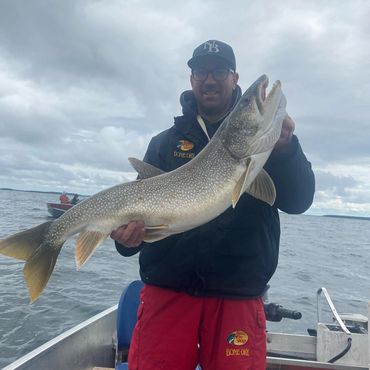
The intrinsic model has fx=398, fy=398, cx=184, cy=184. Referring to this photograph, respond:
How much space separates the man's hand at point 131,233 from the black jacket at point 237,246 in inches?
6.8

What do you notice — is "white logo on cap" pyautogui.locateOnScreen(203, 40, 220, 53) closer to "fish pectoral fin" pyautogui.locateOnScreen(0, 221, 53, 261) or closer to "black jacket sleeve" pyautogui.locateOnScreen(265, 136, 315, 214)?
"black jacket sleeve" pyautogui.locateOnScreen(265, 136, 315, 214)

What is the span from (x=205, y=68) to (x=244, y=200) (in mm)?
1206

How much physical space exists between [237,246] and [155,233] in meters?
0.63

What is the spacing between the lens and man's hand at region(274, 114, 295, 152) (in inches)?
116

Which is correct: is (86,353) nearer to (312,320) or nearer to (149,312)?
(149,312)

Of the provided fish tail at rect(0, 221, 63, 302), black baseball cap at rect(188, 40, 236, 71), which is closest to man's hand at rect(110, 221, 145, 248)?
fish tail at rect(0, 221, 63, 302)

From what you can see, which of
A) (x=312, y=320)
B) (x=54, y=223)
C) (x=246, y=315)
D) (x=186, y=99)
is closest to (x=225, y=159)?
(x=186, y=99)

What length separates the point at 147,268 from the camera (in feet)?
10.4

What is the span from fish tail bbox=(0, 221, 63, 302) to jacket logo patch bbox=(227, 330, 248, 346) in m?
1.51

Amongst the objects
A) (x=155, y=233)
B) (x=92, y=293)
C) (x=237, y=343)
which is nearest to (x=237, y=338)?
(x=237, y=343)

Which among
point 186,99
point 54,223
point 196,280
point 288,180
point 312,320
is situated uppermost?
point 186,99

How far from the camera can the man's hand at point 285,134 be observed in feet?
9.63

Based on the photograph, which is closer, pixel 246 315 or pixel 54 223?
pixel 246 315

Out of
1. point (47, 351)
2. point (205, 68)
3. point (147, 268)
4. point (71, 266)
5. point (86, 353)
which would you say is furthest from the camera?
point (71, 266)
